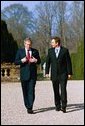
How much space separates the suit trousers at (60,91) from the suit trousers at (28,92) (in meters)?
0.54

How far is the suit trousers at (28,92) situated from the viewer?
11.9 meters

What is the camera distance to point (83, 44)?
110 feet

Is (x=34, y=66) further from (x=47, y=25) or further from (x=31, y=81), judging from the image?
(x=47, y=25)

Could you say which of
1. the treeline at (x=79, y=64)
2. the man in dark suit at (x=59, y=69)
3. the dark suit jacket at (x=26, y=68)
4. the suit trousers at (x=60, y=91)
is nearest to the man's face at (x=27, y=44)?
the dark suit jacket at (x=26, y=68)

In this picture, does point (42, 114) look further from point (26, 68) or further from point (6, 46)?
point (6, 46)

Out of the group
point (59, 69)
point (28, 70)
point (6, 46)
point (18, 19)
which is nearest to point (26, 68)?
point (28, 70)

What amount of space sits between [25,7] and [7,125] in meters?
53.1

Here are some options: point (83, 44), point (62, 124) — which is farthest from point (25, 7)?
point (62, 124)

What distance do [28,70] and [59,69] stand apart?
745mm

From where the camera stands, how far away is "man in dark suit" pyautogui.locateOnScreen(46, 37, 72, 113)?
39.0 ft

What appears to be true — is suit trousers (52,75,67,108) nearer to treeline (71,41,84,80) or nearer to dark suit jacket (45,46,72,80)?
dark suit jacket (45,46,72,80)

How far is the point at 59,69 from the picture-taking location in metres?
11.9

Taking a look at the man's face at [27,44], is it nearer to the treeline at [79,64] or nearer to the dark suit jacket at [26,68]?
the dark suit jacket at [26,68]

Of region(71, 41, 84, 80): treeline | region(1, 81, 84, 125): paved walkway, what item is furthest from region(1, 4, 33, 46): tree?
region(1, 81, 84, 125): paved walkway
